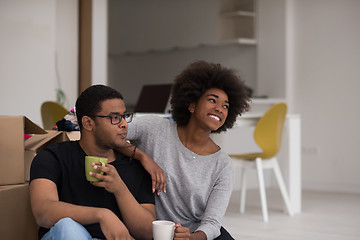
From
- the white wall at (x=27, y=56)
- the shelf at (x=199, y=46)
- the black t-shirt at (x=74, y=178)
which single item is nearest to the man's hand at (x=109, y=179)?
the black t-shirt at (x=74, y=178)

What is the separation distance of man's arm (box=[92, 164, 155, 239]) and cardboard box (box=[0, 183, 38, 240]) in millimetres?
351

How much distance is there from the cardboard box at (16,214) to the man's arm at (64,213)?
0.20 m

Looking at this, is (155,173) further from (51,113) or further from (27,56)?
(27,56)

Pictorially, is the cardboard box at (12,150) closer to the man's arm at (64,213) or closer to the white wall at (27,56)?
the man's arm at (64,213)

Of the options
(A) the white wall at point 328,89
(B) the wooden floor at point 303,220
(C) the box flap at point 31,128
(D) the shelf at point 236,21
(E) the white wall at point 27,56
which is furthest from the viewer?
(D) the shelf at point 236,21

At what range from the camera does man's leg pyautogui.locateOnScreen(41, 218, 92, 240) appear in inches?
59.9

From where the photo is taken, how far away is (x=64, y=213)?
1.59m

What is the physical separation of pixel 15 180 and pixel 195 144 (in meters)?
0.63

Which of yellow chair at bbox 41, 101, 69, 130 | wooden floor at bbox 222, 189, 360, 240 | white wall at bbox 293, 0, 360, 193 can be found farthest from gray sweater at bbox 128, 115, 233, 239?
white wall at bbox 293, 0, 360, 193

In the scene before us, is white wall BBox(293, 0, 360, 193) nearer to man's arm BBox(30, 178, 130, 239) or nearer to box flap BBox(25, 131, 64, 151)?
box flap BBox(25, 131, 64, 151)

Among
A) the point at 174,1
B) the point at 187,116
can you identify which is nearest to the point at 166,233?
the point at 187,116

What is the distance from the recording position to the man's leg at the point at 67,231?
152cm

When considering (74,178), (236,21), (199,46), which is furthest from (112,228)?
(199,46)

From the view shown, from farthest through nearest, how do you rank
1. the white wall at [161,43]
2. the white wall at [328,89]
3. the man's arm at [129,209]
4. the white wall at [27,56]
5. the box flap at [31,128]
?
the white wall at [161,43]
the white wall at [328,89]
the white wall at [27,56]
the box flap at [31,128]
the man's arm at [129,209]
